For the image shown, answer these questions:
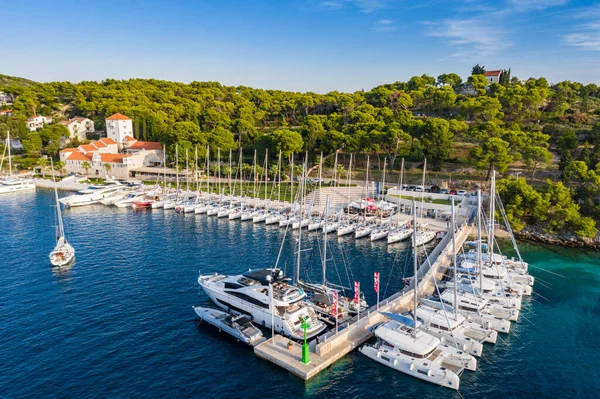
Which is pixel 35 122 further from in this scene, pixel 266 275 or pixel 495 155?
pixel 495 155

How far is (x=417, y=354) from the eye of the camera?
25.5 m

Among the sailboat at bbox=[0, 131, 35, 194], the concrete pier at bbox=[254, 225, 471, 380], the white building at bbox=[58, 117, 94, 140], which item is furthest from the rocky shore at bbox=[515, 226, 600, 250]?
the white building at bbox=[58, 117, 94, 140]

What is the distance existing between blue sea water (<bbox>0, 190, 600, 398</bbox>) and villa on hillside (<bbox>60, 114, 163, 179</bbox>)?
141 feet

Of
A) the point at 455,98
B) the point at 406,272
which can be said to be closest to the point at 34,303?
the point at 406,272

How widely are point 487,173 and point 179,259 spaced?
182 feet

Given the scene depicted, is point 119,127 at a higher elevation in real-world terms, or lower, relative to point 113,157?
higher

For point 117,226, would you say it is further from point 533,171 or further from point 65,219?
point 533,171

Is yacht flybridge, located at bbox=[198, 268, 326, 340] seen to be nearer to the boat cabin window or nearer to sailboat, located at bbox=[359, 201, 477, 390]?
the boat cabin window

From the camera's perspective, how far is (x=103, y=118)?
127125 mm

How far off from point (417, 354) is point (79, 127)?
12282cm

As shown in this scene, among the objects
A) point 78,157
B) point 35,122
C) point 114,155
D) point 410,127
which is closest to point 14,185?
point 78,157

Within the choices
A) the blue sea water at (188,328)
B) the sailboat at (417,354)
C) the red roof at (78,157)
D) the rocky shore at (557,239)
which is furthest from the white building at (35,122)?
the rocky shore at (557,239)

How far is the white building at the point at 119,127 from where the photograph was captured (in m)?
108

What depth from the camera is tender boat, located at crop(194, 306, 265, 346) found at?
28.1m
